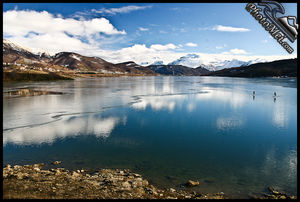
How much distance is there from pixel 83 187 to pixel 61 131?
14781 millimetres

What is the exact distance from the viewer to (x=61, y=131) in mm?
26422

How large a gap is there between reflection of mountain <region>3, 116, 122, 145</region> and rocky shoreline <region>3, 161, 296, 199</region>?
26.4 feet

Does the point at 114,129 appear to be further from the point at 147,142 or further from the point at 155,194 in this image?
the point at 155,194

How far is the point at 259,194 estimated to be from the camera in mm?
13477

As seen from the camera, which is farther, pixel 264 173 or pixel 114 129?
pixel 114 129

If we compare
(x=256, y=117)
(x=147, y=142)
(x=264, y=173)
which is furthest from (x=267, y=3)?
(x=256, y=117)

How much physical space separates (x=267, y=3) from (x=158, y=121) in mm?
21167

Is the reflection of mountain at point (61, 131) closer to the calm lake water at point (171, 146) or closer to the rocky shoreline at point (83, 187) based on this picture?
the calm lake water at point (171, 146)

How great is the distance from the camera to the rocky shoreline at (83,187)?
12430 mm

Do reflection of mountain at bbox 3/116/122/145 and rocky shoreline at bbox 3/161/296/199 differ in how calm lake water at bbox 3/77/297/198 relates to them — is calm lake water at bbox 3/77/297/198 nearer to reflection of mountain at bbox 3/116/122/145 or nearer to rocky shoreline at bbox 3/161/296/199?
reflection of mountain at bbox 3/116/122/145

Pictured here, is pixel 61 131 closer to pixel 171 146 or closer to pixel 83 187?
pixel 171 146

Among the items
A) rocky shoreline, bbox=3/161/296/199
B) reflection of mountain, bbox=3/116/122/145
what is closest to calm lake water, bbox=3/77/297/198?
reflection of mountain, bbox=3/116/122/145

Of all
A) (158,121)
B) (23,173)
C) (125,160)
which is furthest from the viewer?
(158,121)

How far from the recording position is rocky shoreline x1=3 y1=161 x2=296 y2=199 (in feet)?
40.8
